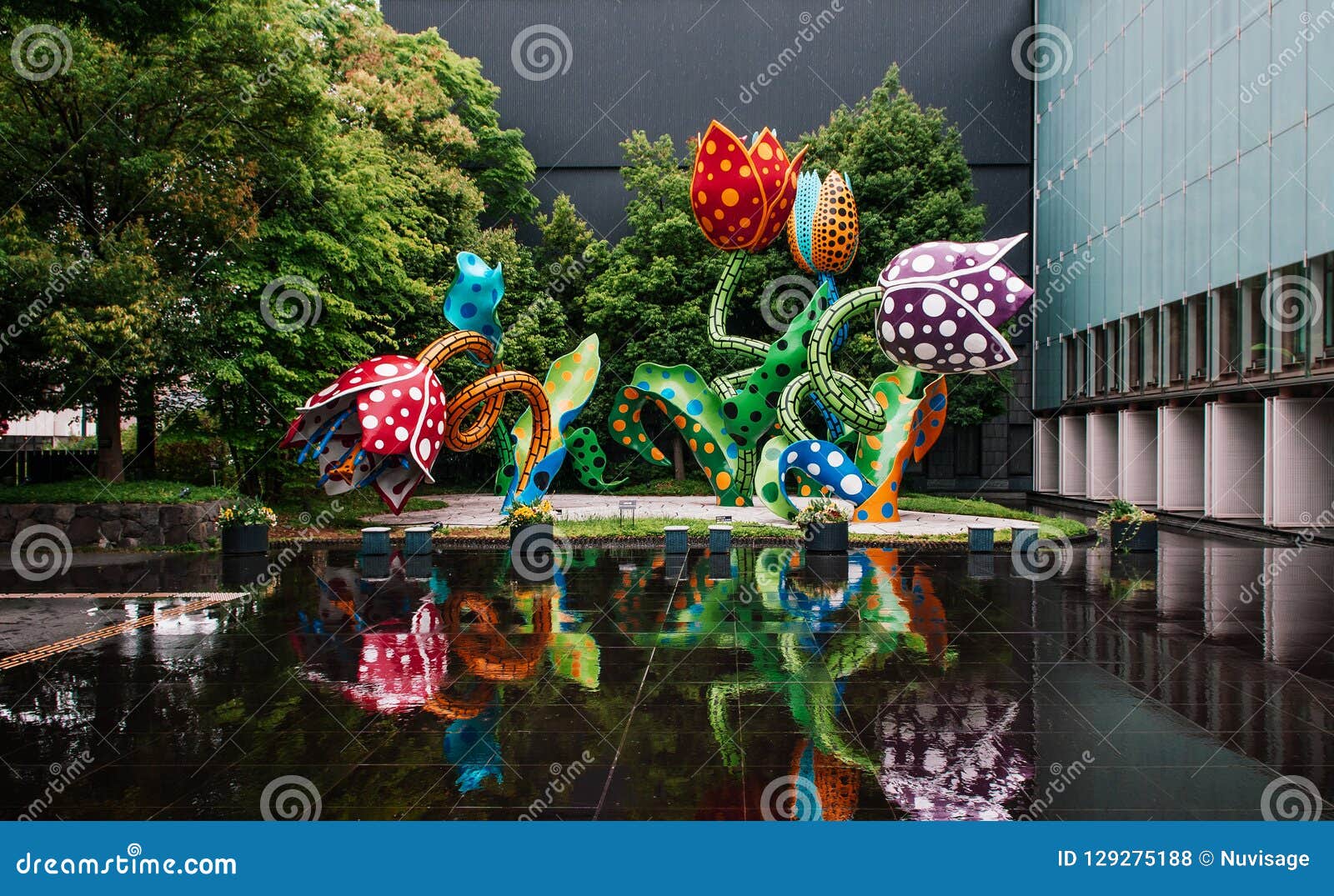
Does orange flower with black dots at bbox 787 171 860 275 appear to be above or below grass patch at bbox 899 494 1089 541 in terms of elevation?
above

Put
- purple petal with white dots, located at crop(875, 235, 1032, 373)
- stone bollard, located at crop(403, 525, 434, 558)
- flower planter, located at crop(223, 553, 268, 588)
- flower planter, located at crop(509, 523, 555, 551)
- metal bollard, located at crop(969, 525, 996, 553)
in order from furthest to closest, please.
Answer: flower planter, located at crop(509, 523, 555, 551), stone bollard, located at crop(403, 525, 434, 558), metal bollard, located at crop(969, 525, 996, 553), purple petal with white dots, located at crop(875, 235, 1032, 373), flower planter, located at crop(223, 553, 268, 588)

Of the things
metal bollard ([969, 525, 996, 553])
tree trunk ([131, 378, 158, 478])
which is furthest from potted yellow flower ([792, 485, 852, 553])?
tree trunk ([131, 378, 158, 478])

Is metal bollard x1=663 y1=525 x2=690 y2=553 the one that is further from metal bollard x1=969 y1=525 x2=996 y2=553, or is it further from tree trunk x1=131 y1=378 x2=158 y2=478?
tree trunk x1=131 y1=378 x2=158 y2=478

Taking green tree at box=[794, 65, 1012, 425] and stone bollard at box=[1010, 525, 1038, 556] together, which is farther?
green tree at box=[794, 65, 1012, 425]

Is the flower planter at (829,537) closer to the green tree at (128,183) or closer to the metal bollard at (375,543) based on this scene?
the metal bollard at (375,543)

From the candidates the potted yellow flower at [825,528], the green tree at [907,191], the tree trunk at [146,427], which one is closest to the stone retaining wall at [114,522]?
the tree trunk at [146,427]

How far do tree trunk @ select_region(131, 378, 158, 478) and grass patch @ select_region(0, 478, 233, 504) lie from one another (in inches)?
69.7

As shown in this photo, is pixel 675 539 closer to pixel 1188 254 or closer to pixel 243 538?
pixel 243 538

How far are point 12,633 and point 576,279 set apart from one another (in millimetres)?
27092

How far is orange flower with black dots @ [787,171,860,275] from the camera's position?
21781mm

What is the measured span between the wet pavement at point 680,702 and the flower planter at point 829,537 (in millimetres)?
3064

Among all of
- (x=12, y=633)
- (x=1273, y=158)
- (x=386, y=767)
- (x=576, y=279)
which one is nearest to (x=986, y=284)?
(x=1273, y=158)

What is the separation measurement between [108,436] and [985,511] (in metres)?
20.7

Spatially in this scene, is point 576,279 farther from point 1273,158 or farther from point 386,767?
point 386,767
